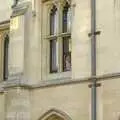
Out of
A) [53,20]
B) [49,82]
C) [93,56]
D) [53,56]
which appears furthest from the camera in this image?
[53,20]

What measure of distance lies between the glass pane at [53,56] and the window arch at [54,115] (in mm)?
1291

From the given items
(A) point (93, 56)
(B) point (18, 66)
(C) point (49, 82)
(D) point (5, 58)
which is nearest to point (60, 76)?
(C) point (49, 82)

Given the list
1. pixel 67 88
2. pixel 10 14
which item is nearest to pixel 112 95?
pixel 67 88

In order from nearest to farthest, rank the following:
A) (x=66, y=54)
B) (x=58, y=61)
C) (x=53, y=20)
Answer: (x=66, y=54)
(x=58, y=61)
(x=53, y=20)

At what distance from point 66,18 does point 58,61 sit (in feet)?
3.97

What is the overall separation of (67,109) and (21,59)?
6.88ft

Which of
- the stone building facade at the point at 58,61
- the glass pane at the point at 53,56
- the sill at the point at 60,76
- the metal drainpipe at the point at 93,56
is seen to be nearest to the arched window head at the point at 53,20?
the stone building facade at the point at 58,61

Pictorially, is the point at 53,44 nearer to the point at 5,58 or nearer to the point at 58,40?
the point at 58,40

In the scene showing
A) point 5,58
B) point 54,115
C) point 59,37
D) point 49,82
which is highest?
point 59,37

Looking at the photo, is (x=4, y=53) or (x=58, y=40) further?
(x=4, y=53)

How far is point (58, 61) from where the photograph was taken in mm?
14992

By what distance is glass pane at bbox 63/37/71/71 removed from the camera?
48.5 feet

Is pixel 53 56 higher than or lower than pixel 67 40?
lower

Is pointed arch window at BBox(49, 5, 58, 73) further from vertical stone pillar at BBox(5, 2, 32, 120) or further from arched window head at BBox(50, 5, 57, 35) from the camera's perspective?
vertical stone pillar at BBox(5, 2, 32, 120)
